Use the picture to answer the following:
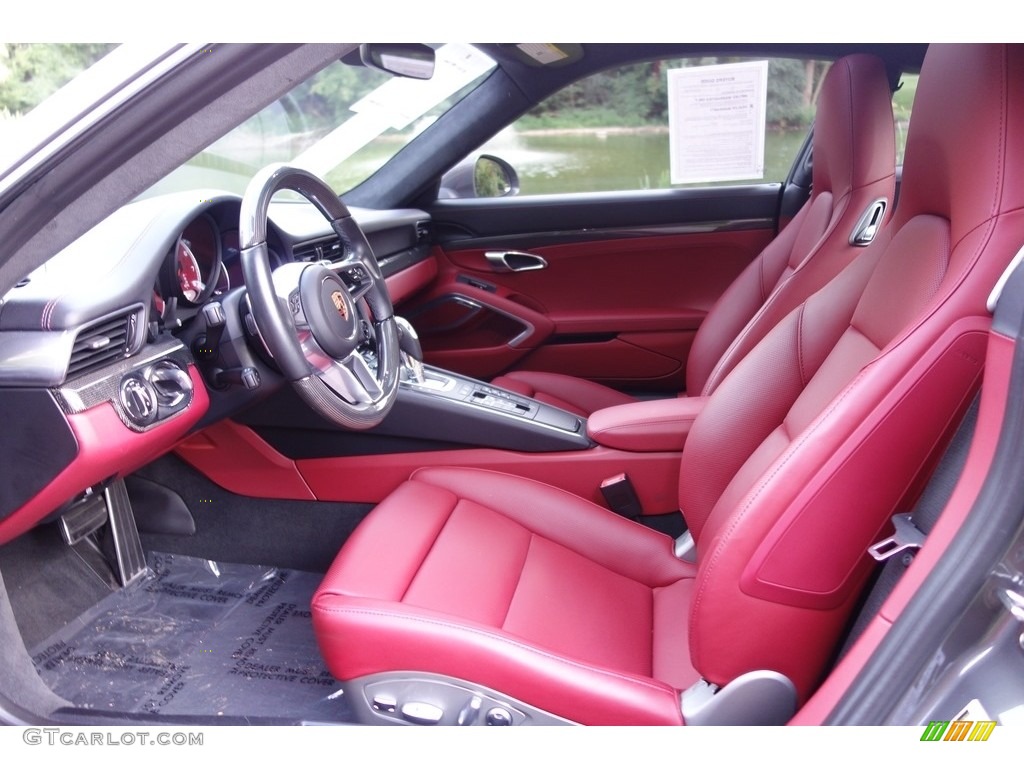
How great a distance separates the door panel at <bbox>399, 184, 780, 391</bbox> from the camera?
2.92 m

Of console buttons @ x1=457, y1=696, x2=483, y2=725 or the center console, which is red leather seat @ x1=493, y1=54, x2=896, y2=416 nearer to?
the center console

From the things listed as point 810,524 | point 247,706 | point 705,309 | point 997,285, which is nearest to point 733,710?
point 810,524

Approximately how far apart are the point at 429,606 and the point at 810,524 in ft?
1.93

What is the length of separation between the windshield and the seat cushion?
1.14m

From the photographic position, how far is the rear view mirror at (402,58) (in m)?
1.05

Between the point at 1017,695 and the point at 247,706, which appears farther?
the point at 247,706

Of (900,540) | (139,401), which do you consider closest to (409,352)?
(139,401)

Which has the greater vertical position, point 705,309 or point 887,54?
point 887,54

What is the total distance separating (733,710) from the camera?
116 cm

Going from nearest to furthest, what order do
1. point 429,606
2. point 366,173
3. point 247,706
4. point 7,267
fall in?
point 7,267 < point 429,606 < point 247,706 < point 366,173

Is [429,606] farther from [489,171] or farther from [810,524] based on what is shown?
[489,171]

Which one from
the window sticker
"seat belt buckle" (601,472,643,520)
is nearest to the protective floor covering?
"seat belt buckle" (601,472,643,520)

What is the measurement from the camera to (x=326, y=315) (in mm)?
1552

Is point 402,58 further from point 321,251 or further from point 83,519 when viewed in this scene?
point 83,519
